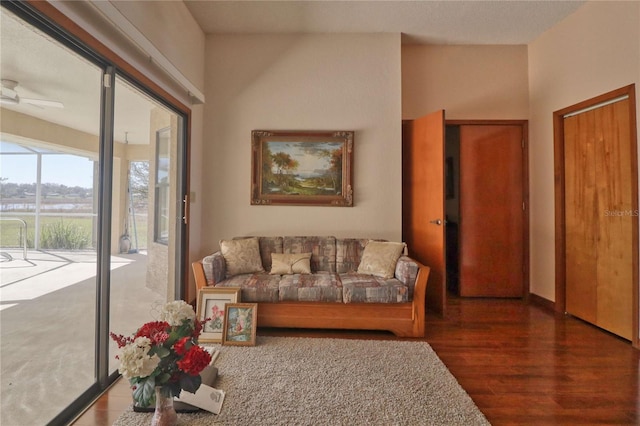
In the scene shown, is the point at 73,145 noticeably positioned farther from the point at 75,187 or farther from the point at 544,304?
the point at 544,304

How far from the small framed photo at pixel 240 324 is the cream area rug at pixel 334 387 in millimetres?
68

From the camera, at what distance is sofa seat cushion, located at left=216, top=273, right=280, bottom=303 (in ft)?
8.88

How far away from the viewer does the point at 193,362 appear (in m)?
1.37

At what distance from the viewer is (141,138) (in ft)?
9.60

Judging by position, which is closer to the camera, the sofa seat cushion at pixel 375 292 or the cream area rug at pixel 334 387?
the cream area rug at pixel 334 387

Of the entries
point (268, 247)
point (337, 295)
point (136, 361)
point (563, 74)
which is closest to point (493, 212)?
point (563, 74)

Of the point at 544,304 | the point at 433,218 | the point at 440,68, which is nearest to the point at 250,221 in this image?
the point at 433,218

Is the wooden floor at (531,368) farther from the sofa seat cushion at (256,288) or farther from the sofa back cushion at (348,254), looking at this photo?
the sofa back cushion at (348,254)

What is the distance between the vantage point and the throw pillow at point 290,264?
3.08 meters

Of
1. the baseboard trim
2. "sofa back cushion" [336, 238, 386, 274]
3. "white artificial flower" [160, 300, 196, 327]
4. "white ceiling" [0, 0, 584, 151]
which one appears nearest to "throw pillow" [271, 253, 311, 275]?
"sofa back cushion" [336, 238, 386, 274]

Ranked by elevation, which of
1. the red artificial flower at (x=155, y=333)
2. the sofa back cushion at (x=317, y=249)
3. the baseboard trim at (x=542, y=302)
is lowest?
the baseboard trim at (x=542, y=302)

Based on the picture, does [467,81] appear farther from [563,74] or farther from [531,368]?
[531,368]

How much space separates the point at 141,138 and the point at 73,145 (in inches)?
43.5

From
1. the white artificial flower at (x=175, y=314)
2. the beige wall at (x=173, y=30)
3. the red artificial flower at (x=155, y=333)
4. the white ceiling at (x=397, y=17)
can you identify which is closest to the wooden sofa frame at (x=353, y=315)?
the white artificial flower at (x=175, y=314)
